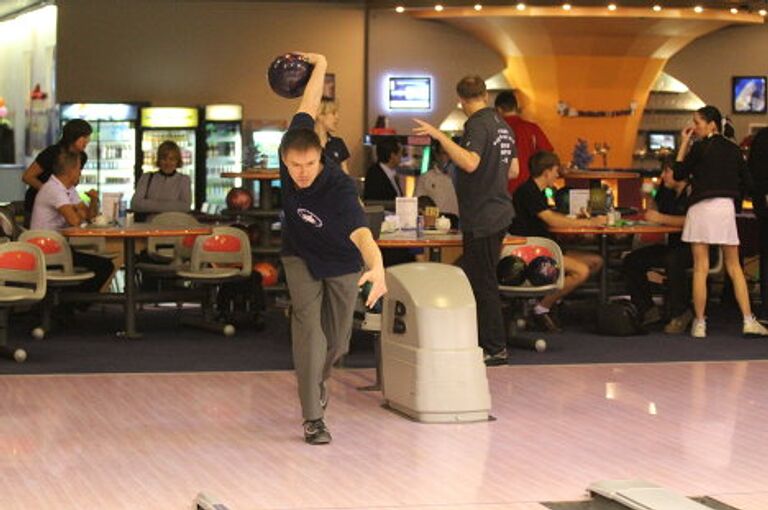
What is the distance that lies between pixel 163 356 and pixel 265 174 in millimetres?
3258

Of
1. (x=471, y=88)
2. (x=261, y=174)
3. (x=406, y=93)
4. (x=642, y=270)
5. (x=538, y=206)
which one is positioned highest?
(x=406, y=93)

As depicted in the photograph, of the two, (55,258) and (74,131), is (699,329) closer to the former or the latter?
(55,258)

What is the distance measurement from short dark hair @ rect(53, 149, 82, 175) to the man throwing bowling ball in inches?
182

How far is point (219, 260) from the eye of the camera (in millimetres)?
12133

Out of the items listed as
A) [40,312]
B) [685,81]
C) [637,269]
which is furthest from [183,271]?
[685,81]

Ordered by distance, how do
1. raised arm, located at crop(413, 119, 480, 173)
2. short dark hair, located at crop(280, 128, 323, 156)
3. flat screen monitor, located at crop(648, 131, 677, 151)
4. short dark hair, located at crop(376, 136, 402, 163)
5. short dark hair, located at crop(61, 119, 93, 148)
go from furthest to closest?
flat screen monitor, located at crop(648, 131, 677, 151), short dark hair, located at crop(376, 136, 402, 163), short dark hair, located at crop(61, 119, 93, 148), raised arm, located at crop(413, 119, 480, 173), short dark hair, located at crop(280, 128, 323, 156)

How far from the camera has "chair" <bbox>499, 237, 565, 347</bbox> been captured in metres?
11.1

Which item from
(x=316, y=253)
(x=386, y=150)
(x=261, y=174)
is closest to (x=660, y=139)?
(x=386, y=150)

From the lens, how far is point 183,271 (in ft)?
40.0

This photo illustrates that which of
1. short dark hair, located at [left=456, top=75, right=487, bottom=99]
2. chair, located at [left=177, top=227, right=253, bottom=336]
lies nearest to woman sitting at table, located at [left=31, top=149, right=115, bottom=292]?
chair, located at [left=177, top=227, right=253, bottom=336]

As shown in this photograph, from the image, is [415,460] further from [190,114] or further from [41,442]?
[190,114]

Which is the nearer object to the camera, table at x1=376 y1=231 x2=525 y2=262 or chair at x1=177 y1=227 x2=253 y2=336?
table at x1=376 y1=231 x2=525 y2=262

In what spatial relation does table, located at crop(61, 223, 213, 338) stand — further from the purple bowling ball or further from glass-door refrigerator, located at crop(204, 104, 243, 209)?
→ glass-door refrigerator, located at crop(204, 104, 243, 209)

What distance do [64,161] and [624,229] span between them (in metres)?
4.11
